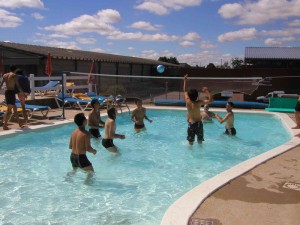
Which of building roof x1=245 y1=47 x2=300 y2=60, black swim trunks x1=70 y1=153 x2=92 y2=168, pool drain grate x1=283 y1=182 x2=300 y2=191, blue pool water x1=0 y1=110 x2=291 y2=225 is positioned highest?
building roof x1=245 y1=47 x2=300 y2=60

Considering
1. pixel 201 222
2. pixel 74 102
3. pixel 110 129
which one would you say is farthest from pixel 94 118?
pixel 74 102

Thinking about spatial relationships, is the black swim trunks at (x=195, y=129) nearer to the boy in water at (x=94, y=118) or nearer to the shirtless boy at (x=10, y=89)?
the boy in water at (x=94, y=118)

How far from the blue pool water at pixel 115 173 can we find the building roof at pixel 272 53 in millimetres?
25162

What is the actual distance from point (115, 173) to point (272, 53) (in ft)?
111

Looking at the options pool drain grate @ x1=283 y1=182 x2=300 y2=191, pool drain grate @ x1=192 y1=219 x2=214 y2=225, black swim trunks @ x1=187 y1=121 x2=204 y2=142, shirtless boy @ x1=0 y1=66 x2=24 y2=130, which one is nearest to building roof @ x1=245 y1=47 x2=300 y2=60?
black swim trunks @ x1=187 y1=121 x2=204 y2=142

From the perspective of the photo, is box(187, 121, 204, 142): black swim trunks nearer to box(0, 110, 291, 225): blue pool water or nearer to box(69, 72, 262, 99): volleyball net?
box(0, 110, 291, 225): blue pool water

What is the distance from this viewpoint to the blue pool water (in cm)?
552

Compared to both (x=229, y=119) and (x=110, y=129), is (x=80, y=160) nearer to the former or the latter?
(x=110, y=129)

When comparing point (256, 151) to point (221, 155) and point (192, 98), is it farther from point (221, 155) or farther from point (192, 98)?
point (192, 98)

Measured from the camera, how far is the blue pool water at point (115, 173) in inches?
217

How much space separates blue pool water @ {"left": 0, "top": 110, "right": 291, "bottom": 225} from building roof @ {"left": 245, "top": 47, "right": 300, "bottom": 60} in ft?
82.6

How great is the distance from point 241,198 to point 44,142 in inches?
279

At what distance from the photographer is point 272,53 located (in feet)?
124

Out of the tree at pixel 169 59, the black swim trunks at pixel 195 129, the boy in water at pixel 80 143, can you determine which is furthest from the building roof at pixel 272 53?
the boy in water at pixel 80 143
